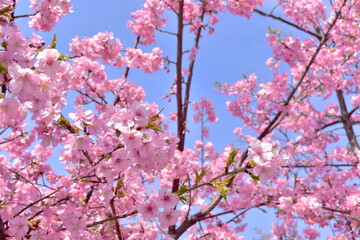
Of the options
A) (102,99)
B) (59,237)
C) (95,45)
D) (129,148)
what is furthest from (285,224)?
(129,148)

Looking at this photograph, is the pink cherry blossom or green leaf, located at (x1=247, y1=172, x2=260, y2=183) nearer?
green leaf, located at (x1=247, y1=172, x2=260, y2=183)

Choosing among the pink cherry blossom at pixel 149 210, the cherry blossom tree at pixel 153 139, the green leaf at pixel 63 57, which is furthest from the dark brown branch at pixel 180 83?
the green leaf at pixel 63 57

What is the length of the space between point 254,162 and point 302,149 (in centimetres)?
979

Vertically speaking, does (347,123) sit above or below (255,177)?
above

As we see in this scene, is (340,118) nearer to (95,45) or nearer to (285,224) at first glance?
(285,224)

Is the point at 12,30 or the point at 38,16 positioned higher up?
the point at 38,16

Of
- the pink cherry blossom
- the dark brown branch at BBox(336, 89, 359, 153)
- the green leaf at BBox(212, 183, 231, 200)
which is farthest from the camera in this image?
the dark brown branch at BBox(336, 89, 359, 153)

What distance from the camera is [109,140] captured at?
2.55 meters

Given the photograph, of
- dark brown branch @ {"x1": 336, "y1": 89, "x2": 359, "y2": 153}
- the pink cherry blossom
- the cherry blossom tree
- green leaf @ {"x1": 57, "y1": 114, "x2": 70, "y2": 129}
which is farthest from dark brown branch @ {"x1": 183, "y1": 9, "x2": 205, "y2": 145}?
dark brown branch @ {"x1": 336, "y1": 89, "x2": 359, "y2": 153}

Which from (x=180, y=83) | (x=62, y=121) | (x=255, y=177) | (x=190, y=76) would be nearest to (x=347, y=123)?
(x=190, y=76)

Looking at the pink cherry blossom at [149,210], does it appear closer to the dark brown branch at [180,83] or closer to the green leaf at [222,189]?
the green leaf at [222,189]

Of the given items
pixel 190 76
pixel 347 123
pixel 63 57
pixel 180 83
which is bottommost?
pixel 63 57

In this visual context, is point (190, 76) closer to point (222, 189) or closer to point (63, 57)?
point (63, 57)

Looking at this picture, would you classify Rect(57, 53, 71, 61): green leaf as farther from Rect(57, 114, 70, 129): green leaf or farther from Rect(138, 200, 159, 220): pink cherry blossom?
Rect(138, 200, 159, 220): pink cherry blossom
